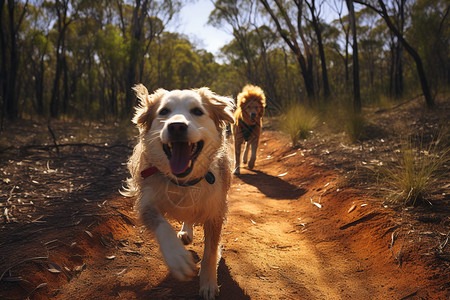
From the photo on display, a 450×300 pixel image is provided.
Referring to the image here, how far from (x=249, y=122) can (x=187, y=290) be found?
554cm

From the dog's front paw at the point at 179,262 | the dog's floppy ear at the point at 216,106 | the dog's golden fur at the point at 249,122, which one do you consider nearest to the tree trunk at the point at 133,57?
the dog's golden fur at the point at 249,122

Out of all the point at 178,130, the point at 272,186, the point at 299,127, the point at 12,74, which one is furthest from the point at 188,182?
the point at 12,74

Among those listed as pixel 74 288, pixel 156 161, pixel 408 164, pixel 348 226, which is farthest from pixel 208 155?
pixel 408 164

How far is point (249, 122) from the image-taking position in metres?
7.61

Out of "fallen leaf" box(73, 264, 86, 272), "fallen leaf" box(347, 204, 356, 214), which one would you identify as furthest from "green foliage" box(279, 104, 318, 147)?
"fallen leaf" box(73, 264, 86, 272)

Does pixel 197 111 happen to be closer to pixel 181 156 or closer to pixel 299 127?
pixel 181 156

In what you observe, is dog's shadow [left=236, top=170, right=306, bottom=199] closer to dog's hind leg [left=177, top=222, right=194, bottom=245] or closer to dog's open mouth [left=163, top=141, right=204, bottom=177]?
dog's hind leg [left=177, top=222, right=194, bottom=245]

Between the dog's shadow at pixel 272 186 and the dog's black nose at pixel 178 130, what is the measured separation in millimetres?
3579

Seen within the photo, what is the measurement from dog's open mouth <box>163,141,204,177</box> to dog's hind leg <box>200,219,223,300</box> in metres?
0.64

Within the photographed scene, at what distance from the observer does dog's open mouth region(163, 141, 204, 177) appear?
7.57 feet

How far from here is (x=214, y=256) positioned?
2592 millimetres

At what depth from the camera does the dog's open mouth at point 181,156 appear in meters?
2.31

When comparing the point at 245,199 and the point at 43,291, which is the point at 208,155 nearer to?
the point at 43,291

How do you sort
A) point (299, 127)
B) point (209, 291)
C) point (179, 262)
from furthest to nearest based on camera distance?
point (299, 127) → point (209, 291) → point (179, 262)
